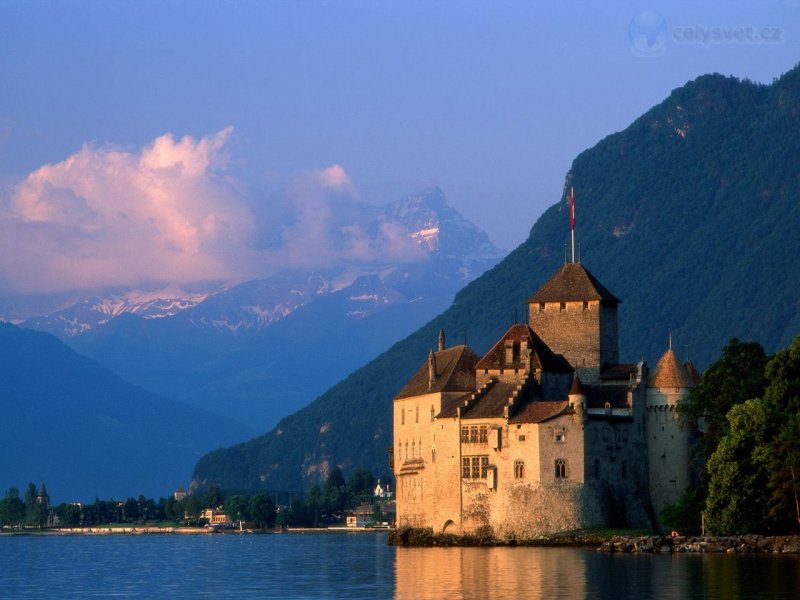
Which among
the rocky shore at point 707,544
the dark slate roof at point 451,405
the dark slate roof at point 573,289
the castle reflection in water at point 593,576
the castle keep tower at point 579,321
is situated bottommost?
the castle reflection in water at point 593,576

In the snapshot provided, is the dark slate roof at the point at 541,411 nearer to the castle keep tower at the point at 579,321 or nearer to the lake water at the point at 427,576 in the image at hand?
the lake water at the point at 427,576

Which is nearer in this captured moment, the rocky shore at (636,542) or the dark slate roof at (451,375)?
the rocky shore at (636,542)

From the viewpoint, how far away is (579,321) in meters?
127

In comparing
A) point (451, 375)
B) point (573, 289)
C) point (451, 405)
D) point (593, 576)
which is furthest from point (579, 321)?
point (593, 576)

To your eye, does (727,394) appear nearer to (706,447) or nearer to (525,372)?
(706,447)

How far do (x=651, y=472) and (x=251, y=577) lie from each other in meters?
31.8

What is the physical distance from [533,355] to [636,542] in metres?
18.3

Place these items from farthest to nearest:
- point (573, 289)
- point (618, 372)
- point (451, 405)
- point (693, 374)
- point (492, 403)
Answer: point (573, 289), point (618, 372), point (451, 405), point (693, 374), point (492, 403)

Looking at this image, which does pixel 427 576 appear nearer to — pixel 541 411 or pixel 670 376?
Result: pixel 541 411

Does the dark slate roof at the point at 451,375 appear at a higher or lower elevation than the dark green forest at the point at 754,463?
higher

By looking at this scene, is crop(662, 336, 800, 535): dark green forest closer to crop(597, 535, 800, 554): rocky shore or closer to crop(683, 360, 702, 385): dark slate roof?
crop(597, 535, 800, 554): rocky shore

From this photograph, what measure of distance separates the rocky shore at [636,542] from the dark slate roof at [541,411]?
7.37 metres

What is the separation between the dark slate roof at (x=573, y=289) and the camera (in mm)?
127750

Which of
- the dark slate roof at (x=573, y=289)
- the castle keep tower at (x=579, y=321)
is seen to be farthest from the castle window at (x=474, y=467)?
the dark slate roof at (x=573, y=289)
